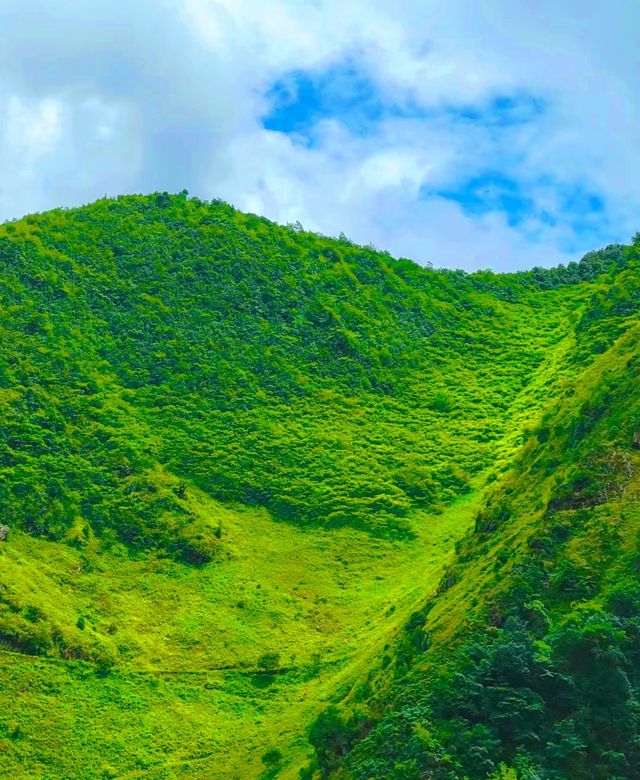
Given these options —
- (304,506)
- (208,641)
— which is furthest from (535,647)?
(304,506)

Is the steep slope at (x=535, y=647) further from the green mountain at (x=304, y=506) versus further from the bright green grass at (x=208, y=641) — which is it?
the bright green grass at (x=208, y=641)

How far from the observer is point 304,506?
254 ft

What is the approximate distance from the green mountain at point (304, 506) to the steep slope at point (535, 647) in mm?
119

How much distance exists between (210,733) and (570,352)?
53769 millimetres

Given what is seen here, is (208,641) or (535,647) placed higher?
(535,647)

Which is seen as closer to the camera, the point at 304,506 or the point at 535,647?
the point at 535,647

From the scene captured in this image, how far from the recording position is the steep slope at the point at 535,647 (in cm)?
3488

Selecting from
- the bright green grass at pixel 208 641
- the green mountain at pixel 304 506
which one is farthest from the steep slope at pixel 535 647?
the bright green grass at pixel 208 641

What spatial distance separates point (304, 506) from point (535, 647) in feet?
135

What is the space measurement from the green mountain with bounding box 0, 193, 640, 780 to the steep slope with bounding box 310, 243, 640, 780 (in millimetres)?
119

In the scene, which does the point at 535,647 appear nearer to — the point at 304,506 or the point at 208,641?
the point at 208,641

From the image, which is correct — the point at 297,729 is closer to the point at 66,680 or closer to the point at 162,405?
the point at 66,680

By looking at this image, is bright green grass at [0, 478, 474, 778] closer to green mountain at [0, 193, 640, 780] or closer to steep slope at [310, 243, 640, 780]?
green mountain at [0, 193, 640, 780]

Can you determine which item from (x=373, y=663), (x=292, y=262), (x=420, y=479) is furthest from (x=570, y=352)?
(x=373, y=663)
